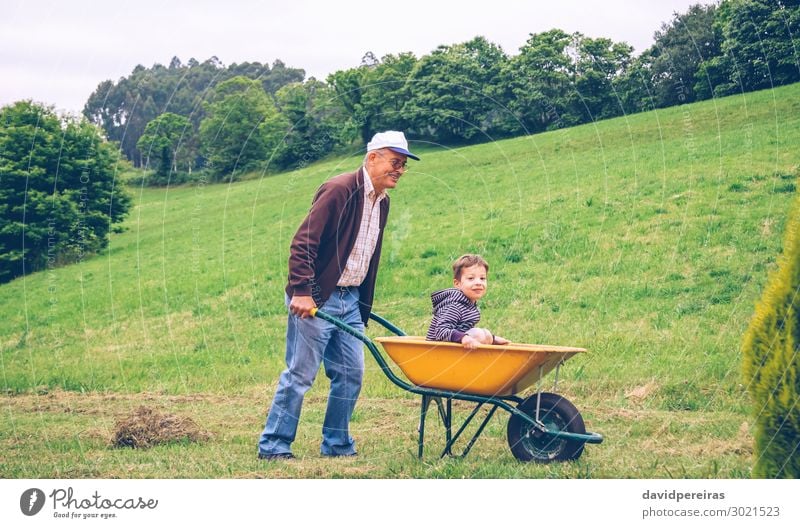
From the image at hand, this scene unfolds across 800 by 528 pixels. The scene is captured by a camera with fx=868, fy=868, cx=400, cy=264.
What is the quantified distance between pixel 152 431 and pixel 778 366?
145 inches

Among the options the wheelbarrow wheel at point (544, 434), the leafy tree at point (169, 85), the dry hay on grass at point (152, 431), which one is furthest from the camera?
the leafy tree at point (169, 85)

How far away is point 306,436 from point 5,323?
8.76 meters

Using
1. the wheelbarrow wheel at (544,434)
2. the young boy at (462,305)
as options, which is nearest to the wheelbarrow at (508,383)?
the wheelbarrow wheel at (544,434)

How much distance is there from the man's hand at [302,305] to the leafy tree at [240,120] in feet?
9.06

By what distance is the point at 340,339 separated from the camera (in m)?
4.87

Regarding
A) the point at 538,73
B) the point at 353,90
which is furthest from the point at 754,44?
the point at 353,90

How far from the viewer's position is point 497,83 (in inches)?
270

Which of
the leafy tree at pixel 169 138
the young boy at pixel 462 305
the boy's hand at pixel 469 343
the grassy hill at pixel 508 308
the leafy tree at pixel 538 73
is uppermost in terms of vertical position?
the leafy tree at pixel 538 73

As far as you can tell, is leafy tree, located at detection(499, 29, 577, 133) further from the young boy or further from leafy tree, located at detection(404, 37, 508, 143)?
the young boy

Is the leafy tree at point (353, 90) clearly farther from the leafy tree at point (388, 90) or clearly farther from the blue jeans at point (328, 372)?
the blue jeans at point (328, 372)

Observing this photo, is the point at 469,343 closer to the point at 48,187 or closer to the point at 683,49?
the point at 683,49

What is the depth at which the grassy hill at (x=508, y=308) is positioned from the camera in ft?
16.5
